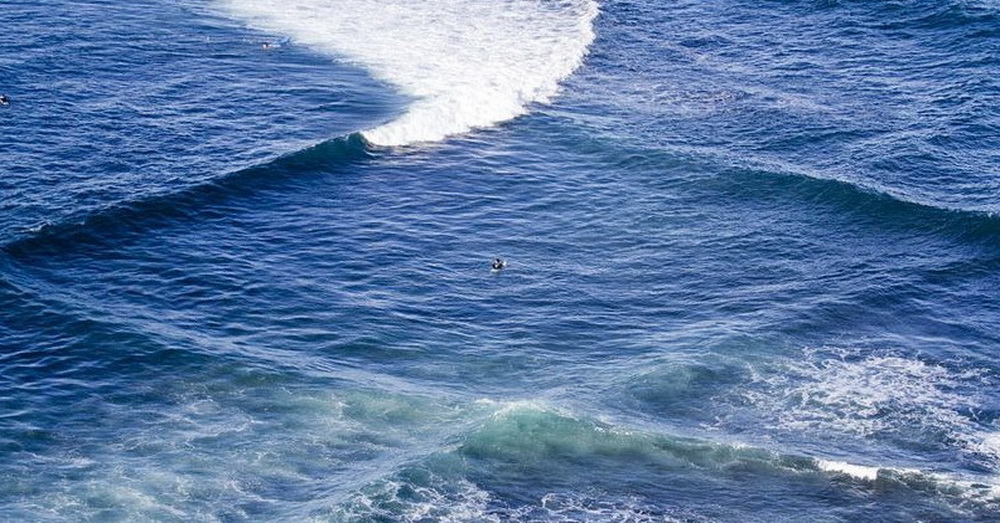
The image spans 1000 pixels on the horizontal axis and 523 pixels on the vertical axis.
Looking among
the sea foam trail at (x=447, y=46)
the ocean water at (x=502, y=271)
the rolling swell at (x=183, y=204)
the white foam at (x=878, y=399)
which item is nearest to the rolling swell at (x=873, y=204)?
the ocean water at (x=502, y=271)

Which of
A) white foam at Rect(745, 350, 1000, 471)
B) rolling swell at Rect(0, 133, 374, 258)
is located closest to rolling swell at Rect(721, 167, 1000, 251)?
white foam at Rect(745, 350, 1000, 471)

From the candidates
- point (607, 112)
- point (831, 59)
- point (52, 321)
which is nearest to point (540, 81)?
point (607, 112)

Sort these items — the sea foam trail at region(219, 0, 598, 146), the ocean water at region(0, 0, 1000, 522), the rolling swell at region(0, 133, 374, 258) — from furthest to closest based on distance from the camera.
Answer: the sea foam trail at region(219, 0, 598, 146), the rolling swell at region(0, 133, 374, 258), the ocean water at region(0, 0, 1000, 522)

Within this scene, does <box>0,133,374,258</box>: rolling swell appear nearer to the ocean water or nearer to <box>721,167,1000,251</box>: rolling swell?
the ocean water

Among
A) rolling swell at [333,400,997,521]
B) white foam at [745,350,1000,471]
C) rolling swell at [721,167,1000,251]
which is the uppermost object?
rolling swell at [721,167,1000,251]

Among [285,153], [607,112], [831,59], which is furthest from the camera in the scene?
[831,59]

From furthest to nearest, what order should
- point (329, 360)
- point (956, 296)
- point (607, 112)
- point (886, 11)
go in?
point (886, 11)
point (607, 112)
point (956, 296)
point (329, 360)

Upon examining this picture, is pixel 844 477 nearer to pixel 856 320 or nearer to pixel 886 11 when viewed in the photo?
pixel 856 320
